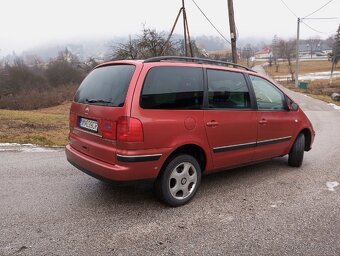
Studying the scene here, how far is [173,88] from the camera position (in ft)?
12.7

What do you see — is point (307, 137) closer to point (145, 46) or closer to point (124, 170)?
point (124, 170)

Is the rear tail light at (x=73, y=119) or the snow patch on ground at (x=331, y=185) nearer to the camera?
the rear tail light at (x=73, y=119)

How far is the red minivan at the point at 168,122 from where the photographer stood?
11.8 feet

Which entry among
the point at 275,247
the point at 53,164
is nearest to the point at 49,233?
the point at 275,247

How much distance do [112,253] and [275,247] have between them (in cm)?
152

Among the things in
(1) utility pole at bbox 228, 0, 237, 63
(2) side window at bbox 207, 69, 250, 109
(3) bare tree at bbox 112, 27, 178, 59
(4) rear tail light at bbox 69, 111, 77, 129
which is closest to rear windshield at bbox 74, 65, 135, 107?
(4) rear tail light at bbox 69, 111, 77, 129

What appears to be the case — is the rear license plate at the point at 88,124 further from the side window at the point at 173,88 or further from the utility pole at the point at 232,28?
the utility pole at the point at 232,28

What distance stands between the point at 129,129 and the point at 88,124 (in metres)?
0.75

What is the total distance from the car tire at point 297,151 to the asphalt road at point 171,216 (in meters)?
0.35

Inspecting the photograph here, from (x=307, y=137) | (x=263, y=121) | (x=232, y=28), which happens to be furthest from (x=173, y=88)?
(x=232, y=28)

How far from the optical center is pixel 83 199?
164 inches

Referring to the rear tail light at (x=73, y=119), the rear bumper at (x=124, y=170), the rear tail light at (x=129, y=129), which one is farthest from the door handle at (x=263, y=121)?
the rear tail light at (x=73, y=119)

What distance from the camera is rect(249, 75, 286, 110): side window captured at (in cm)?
496

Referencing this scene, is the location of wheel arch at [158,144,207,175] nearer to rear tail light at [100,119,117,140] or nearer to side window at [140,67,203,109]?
side window at [140,67,203,109]
